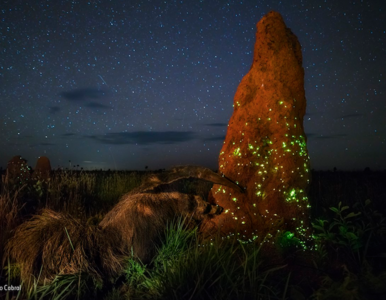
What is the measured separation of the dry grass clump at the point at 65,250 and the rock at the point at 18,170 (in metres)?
5.68

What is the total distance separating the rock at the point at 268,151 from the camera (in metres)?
5.78

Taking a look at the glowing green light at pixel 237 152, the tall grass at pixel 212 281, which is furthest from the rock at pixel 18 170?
the tall grass at pixel 212 281

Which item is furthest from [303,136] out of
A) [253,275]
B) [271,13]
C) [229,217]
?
[253,275]

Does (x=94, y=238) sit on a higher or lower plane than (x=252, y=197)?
lower

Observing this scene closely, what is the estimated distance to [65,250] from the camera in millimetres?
5172

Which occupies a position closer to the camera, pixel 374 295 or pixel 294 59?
pixel 374 295

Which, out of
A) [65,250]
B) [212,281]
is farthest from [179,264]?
[65,250]

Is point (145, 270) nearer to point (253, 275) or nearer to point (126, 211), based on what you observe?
point (126, 211)

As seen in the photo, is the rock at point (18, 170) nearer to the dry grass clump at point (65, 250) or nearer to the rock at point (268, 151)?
the dry grass clump at point (65, 250)

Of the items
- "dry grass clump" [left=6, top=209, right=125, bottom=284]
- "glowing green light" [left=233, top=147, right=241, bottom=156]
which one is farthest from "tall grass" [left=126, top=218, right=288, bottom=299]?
"glowing green light" [left=233, top=147, right=241, bottom=156]

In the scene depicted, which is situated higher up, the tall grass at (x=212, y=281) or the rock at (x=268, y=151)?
the rock at (x=268, y=151)

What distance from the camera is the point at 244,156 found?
5.96 m

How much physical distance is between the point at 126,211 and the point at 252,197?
206 cm

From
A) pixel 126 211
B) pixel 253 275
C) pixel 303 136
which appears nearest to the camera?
pixel 253 275
